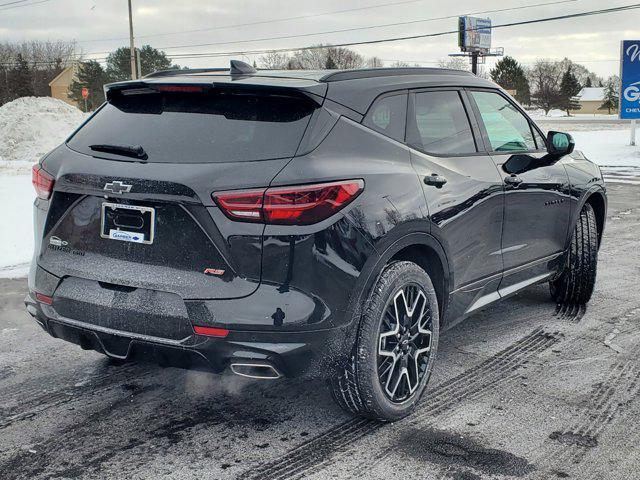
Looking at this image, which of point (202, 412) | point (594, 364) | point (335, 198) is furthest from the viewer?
point (594, 364)

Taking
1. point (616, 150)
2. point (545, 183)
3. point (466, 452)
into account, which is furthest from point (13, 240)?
point (616, 150)

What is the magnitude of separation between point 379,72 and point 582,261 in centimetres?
264

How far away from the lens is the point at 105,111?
3826 mm

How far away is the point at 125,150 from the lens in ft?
A: 11.2

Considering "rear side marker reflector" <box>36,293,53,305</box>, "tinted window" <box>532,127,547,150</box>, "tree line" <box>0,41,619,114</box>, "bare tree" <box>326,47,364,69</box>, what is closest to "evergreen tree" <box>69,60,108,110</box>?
"tree line" <box>0,41,619,114</box>

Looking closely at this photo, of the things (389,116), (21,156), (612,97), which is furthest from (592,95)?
(389,116)

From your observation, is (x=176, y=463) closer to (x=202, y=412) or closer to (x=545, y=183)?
(x=202, y=412)

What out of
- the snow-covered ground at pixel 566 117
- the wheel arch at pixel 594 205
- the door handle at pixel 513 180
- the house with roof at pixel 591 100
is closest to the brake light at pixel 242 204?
the door handle at pixel 513 180

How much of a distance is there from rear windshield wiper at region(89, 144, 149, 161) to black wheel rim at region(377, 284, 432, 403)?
1318 mm

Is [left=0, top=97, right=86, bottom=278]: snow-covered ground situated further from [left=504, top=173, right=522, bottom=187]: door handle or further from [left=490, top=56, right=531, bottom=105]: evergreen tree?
[left=490, top=56, right=531, bottom=105]: evergreen tree

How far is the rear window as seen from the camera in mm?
3221

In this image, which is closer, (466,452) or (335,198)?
(335,198)

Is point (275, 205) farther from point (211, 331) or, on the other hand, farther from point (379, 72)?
point (379, 72)

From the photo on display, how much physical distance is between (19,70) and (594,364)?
228 ft
